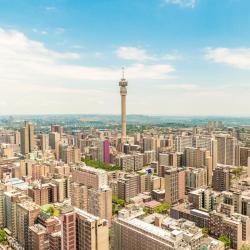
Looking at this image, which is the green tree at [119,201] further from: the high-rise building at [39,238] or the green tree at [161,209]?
the high-rise building at [39,238]

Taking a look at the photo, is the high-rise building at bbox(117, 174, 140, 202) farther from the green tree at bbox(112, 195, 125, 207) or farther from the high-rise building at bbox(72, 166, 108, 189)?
the high-rise building at bbox(72, 166, 108, 189)

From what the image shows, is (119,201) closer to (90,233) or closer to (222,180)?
(222,180)

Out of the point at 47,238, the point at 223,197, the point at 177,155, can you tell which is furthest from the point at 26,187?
the point at 177,155

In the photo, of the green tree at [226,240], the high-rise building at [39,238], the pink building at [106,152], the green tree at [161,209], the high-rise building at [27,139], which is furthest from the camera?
the high-rise building at [27,139]

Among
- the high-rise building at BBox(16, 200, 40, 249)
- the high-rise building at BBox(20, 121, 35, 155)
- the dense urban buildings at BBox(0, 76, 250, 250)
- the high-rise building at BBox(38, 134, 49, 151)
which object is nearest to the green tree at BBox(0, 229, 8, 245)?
the dense urban buildings at BBox(0, 76, 250, 250)

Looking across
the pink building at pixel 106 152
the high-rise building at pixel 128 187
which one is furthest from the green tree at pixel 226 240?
the pink building at pixel 106 152

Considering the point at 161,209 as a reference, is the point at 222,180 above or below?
above

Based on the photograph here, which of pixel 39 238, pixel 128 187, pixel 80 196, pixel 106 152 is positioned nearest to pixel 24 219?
pixel 39 238

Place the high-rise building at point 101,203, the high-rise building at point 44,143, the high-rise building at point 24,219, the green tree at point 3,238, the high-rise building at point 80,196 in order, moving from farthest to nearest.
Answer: the high-rise building at point 44,143 < the high-rise building at point 80,196 < the high-rise building at point 101,203 < the green tree at point 3,238 < the high-rise building at point 24,219

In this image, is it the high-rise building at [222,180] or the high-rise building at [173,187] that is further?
the high-rise building at [222,180]
